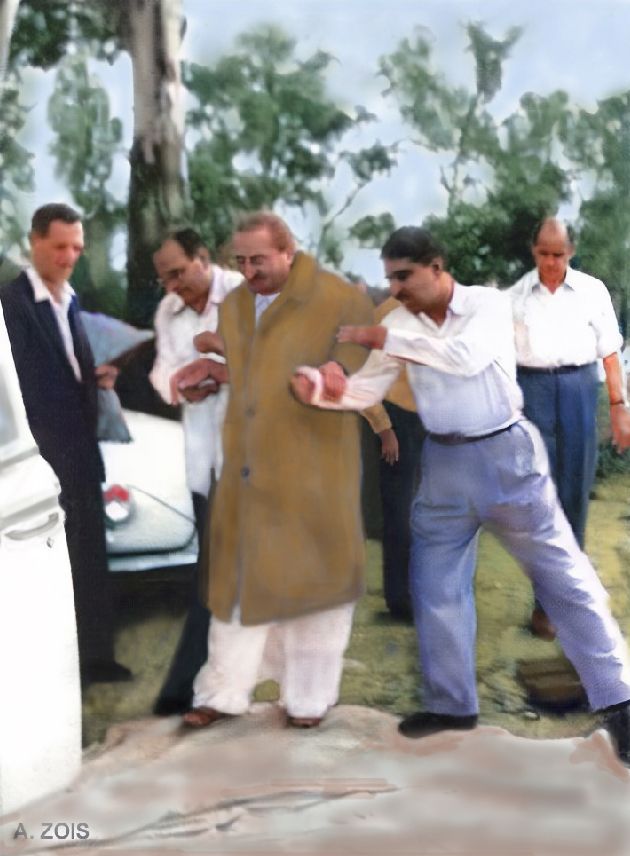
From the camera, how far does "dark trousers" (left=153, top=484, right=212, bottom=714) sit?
4309 mm

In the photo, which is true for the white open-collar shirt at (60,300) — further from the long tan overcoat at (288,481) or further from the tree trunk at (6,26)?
the tree trunk at (6,26)

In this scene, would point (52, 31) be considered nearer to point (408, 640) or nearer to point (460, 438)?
point (460, 438)

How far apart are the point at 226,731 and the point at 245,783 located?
20 cm

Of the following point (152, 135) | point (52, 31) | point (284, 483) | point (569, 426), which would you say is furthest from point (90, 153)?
point (569, 426)

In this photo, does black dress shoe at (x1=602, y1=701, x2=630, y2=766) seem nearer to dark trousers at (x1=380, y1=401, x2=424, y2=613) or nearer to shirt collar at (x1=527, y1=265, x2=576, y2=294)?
dark trousers at (x1=380, y1=401, x2=424, y2=613)

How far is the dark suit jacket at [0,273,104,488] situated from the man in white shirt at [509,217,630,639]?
63.6 inches

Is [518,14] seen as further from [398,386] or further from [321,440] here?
[321,440]

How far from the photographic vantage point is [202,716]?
4.31m

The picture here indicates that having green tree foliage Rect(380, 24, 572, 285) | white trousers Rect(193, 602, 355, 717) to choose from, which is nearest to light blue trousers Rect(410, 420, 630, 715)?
white trousers Rect(193, 602, 355, 717)

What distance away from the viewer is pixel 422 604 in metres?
4.25

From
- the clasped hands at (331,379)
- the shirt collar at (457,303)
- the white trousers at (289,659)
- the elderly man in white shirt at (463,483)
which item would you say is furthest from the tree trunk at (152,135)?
the white trousers at (289,659)

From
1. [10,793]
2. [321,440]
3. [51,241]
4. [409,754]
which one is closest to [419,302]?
[321,440]

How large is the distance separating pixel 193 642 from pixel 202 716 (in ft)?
0.92

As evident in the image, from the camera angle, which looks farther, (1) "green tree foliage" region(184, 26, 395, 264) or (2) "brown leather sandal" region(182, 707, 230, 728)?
(2) "brown leather sandal" region(182, 707, 230, 728)
